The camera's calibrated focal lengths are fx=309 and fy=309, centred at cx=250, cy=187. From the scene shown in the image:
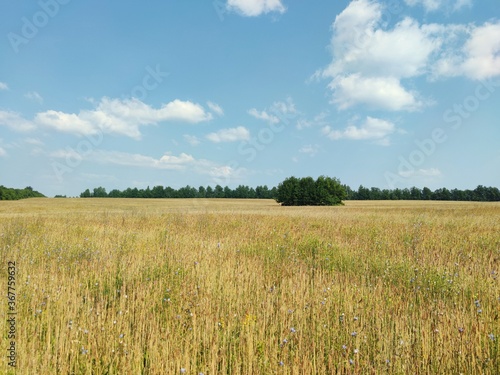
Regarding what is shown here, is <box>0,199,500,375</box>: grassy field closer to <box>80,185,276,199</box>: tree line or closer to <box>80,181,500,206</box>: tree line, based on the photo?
<box>80,181,500,206</box>: tree line

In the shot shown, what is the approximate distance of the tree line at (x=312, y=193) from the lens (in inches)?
3140

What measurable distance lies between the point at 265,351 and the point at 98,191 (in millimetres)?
176987

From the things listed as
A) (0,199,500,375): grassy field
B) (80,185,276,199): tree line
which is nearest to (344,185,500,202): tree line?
(80,185,276,199): tree line

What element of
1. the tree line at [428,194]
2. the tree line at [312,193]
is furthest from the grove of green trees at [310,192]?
the tree line at [428,194]

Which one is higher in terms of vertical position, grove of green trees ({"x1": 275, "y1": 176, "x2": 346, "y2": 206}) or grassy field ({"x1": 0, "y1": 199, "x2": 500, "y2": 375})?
grove of green trees ({"x1": 275, "y1": 176, "x2": 346, "y2": 206})

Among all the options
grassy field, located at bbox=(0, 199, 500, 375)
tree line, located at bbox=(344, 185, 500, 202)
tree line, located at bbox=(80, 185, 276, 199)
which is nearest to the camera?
grassy field, located at bbox=(0, 199, 500, 375)

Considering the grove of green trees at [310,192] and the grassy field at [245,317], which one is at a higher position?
the grove of green trees at [310,192]

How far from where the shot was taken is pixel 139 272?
20.6ft

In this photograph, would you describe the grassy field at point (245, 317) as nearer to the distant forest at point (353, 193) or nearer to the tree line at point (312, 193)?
the tree line at point (312, 193)

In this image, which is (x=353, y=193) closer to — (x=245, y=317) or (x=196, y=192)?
(x=196, y=192)

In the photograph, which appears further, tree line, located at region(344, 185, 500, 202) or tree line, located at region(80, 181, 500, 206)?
tree line, located at region(344, 185, 500, 202)

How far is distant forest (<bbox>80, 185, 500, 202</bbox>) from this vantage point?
124m

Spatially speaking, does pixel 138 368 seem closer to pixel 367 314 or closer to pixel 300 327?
pixel 300 327

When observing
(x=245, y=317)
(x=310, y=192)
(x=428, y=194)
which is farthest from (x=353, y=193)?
(x=245, y=317)
